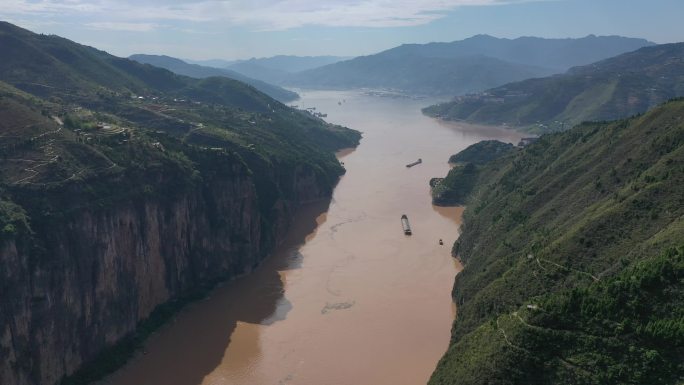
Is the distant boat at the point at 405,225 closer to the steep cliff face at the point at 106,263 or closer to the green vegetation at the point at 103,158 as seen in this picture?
the green vegetation at the point at 103,158

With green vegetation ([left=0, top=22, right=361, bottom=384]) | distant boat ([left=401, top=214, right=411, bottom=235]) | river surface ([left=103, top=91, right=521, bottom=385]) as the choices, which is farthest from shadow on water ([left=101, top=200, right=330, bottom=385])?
distant boat ([left=401, top=214, right=411, bottom=235])

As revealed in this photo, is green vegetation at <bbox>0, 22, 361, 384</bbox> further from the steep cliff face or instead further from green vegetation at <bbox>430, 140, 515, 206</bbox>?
green vegetation at <bbox>430, 140, 515, 206</bbox>

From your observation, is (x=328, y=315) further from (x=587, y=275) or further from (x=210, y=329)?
(x=587, y=275)

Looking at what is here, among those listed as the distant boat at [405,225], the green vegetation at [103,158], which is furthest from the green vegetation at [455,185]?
the green vegetation at [103,158]

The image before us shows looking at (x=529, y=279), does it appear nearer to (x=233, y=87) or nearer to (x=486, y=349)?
(x=486, y=349)

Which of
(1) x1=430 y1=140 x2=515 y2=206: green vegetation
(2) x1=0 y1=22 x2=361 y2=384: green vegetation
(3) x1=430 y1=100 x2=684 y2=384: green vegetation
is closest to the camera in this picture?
(3) x1=430 y1=100 x2=684 y2=384: green vegetation

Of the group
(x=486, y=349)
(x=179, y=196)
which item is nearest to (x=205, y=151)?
(x=179, y=196)

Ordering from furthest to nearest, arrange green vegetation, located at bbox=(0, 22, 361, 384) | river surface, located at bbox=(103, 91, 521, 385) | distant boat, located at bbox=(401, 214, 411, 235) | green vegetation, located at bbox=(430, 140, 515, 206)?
green vegetation, located at bbox=(430, 140, 515, 206) → distant boat, located at bbox=(401, 214, 411, 235) → river surface, located at bbox=(103, 91, 521, 385) → green vegetation, located at bbox=(0, 22, 361, 384)
